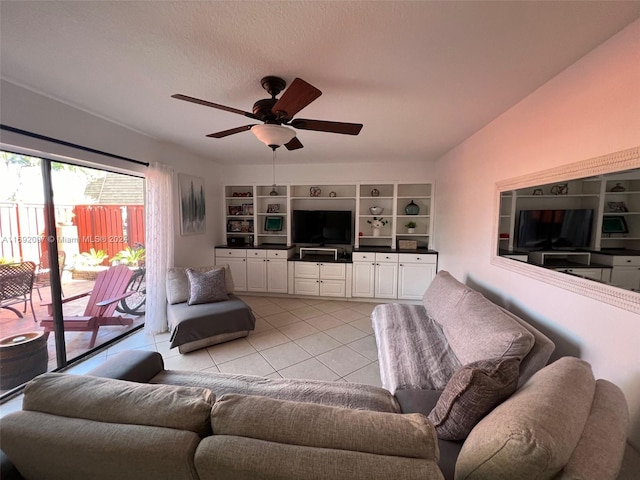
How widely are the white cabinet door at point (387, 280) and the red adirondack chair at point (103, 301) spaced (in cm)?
351

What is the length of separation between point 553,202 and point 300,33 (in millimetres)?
2003

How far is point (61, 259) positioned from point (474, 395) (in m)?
3.39

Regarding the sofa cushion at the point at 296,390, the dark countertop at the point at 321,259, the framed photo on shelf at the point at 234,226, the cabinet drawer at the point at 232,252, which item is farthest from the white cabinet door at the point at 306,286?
the sofa cushion at the point at 296,390

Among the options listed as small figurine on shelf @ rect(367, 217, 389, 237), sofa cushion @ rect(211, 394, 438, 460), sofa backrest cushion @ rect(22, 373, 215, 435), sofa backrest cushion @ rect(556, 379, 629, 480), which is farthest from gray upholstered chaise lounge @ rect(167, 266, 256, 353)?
sofa backrest cushion @ rect(556, 379, 629, 480)

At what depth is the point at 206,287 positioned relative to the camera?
10.3 feet

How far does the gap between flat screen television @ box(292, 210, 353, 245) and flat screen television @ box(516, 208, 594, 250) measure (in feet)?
9.11

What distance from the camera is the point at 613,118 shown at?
4.36 feet

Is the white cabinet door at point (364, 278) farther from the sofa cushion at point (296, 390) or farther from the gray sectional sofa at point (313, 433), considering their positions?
the gray sectional sofa at point (313, 433)

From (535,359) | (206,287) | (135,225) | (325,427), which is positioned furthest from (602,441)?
(135,225)

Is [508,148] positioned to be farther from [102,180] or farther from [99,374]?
[102,180]

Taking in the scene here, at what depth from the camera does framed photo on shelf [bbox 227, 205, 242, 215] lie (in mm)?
4965

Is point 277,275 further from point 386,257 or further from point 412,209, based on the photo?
point 412,209

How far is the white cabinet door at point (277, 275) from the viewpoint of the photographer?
14.8 feet

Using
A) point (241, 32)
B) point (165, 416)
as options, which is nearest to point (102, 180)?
point (241, 32)
